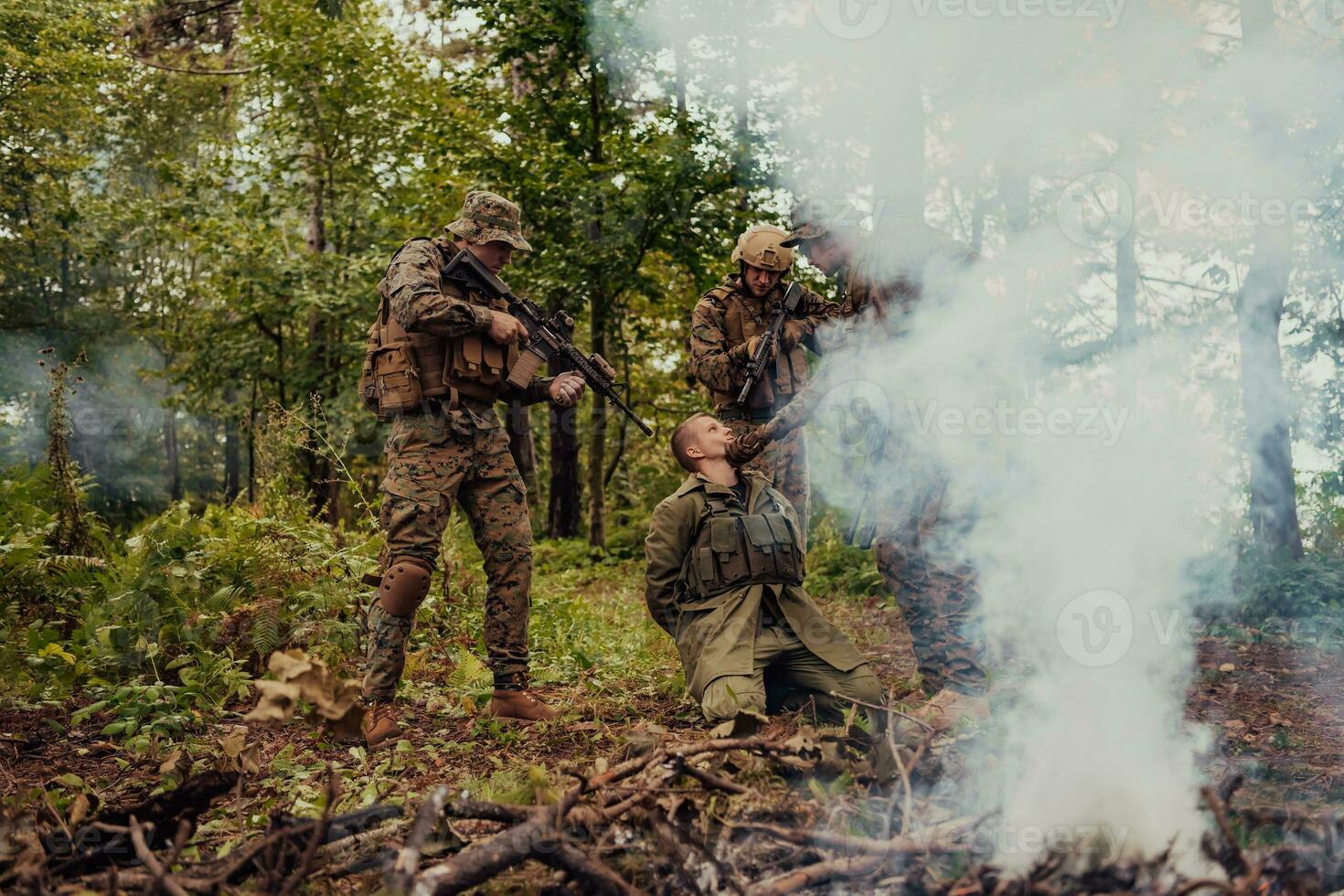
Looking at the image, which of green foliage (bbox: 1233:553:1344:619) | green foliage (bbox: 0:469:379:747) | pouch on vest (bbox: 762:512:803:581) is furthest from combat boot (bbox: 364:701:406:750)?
green foliage (bbox: 1233:553:1344:619)

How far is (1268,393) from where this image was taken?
831 cm

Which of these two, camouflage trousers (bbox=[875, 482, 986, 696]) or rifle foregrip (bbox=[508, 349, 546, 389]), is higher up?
rifle foregrip (bbox=[508, 349, 546, 389])

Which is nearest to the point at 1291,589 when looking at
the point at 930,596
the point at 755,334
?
the point at 930,596

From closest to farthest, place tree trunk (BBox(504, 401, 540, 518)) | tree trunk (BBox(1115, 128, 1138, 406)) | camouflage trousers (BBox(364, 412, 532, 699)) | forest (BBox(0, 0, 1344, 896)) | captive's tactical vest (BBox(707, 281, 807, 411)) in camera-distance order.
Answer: forest (BBox(0, 0, 1344, 896)), camouflage trousers (BBox(364, 412, 532, 699)), captive's tactical vest (BBox(707, 281, 807, 411)), tree trunk (BBox(1115, 128, 1138, 406)), tree trunk (BBox(504, 401, 540, 518))

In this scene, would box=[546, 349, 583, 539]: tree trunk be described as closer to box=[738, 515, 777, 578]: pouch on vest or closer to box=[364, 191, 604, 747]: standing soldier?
box=[364, 191, 604, 747]: standing soldier

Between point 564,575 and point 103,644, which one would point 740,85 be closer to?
point 564,575

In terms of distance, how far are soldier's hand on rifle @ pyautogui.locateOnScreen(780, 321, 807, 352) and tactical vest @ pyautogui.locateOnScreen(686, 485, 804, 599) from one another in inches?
62.3

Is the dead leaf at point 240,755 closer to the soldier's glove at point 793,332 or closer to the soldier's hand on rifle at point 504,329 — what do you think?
the soldier's hand on rifle at point 504,329

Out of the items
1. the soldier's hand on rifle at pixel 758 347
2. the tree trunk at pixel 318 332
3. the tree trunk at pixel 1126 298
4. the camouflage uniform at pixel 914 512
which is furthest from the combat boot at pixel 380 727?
the tree trunk at pixel 318 332

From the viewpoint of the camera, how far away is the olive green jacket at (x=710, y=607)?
159 inches

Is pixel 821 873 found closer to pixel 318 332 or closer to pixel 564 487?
pixel 564 487

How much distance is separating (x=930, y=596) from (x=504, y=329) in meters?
2.26

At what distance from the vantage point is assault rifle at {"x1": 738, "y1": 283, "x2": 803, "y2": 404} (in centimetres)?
552

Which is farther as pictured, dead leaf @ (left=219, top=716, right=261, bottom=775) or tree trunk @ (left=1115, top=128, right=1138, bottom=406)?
tree trunk @ (left=1115, top=128, right=1138, bottom=406)
